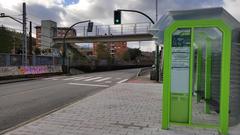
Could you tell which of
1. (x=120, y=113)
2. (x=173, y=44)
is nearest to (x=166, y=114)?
(x=173, y=44)

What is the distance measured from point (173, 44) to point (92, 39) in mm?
48256

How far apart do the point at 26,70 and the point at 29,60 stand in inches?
80.9

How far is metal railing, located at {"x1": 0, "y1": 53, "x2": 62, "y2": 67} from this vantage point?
919 inches

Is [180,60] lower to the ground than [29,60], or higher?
lower

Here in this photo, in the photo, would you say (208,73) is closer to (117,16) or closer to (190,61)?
(190,61)

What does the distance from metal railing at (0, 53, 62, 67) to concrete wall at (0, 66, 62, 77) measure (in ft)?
1.61

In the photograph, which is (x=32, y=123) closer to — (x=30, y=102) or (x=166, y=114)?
(x=166, y=114)

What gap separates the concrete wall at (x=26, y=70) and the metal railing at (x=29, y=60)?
0.49 m

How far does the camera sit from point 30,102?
11023 millimetres

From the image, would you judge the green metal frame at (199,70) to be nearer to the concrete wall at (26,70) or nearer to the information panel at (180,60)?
the information panel at (180,60)

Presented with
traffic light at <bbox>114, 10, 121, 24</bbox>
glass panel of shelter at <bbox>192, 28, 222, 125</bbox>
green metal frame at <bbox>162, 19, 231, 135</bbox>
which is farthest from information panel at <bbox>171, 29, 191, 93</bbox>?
traffic light at <bbox>114, 10, 121, 24</bbox>

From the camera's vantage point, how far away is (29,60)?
2775 centimetres

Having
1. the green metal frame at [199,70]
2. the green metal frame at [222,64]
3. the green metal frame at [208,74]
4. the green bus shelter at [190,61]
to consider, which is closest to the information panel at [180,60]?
the green bus shelter at [190,61]

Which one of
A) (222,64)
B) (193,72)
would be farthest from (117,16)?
(222,64)
